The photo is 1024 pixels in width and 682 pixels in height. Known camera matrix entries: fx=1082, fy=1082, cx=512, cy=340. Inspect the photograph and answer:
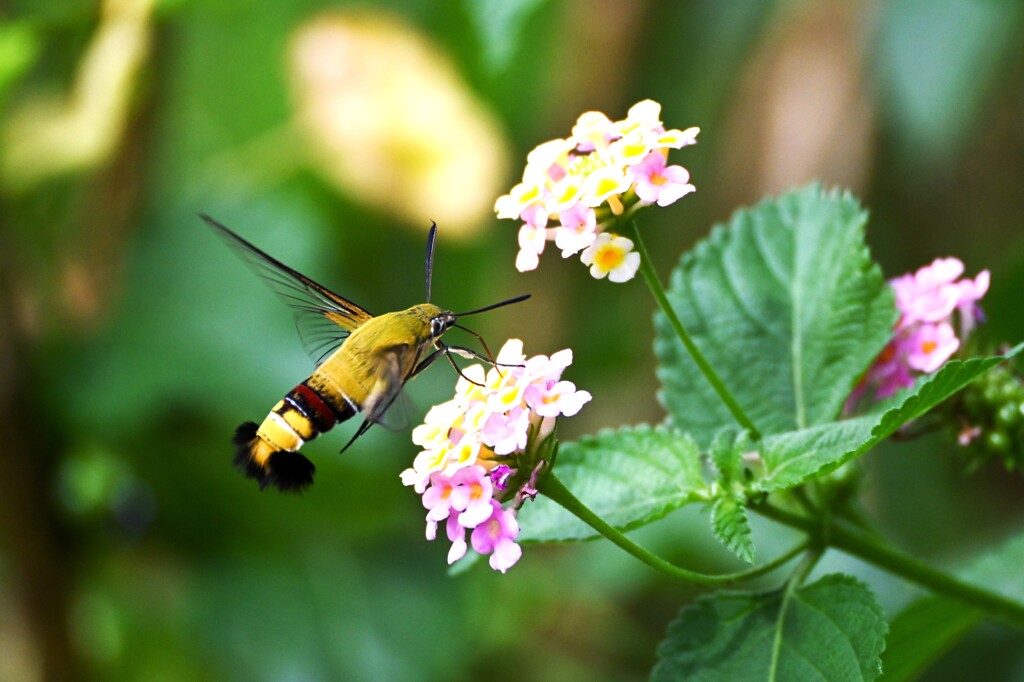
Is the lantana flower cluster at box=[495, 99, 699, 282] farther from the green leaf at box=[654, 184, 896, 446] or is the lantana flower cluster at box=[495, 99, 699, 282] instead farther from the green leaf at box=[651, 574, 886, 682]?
the green leaf at box=[651, 574, 886, 682]

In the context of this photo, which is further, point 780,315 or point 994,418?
point 780,315

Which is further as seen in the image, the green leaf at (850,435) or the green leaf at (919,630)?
the green leaf at (919,630)

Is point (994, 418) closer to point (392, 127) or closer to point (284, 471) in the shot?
point (284, 471)

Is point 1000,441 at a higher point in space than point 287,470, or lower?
higher

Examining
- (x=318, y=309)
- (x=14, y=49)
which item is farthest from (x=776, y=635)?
(x=14, y=49)

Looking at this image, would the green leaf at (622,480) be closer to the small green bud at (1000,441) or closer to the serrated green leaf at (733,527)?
the serrated green leaf at (733,527)

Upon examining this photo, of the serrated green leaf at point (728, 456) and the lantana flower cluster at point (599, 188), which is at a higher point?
the lantana flower cluster at point (599, 188)

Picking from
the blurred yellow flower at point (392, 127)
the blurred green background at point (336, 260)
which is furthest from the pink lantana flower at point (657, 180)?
the blurred yellow flower at point (392, 127)
